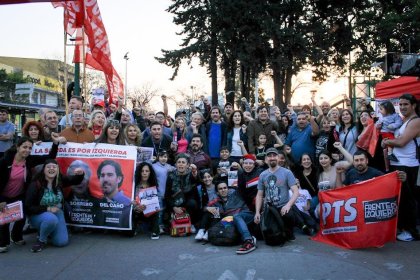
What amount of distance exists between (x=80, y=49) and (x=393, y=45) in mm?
24210

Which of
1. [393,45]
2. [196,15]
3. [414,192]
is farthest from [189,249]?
[393,45]

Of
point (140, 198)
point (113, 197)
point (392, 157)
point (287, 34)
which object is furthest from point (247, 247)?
point (287, 34)

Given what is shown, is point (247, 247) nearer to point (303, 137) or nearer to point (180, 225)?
point (180, 225)

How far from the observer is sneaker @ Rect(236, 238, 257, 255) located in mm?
5331

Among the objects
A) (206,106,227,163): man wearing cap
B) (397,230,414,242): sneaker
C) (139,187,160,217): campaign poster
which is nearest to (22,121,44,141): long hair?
(139,187,160,217): campaign poster

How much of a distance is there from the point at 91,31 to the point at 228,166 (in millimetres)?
4479

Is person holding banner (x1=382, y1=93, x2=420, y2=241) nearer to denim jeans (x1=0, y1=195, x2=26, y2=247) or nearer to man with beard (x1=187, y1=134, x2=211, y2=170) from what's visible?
man with beard (x1=187, y1=134, x2=211, y2=170)

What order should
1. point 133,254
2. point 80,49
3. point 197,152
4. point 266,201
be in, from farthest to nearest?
1. point 80,49
2. point 197,152
3. point 266,201
4. point 133,254

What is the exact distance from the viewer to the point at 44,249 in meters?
5.61

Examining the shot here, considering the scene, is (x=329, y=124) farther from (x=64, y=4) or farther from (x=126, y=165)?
(x=64, y=4)

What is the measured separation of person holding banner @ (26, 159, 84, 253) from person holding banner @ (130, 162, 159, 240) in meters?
1.07

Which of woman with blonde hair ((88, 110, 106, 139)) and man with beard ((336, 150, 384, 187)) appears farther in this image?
woman with blonde hair ((88, 110, 106, 139))

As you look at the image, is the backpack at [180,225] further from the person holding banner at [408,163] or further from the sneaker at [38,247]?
the person holding banner at [408,163]

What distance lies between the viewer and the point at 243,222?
19.0ft
